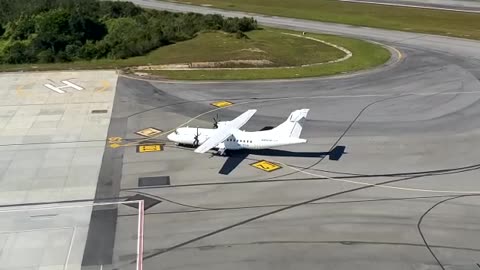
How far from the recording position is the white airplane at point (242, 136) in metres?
56.2

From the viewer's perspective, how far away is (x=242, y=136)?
57844 mm

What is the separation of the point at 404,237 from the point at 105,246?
2316 cm

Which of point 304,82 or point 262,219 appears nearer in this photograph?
point 262,219

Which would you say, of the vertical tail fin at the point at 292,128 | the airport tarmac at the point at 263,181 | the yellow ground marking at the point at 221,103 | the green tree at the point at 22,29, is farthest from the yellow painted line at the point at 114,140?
the green tree at the point at 22,29

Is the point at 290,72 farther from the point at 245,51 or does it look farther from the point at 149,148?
the point at 149,148

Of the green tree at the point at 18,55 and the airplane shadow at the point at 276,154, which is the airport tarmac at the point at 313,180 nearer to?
the airplane shadow at the point at 276,154

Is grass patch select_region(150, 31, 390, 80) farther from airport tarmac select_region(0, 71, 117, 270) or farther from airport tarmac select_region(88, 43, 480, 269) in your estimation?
airport tarmac select_region(0, 71, 117, 270)

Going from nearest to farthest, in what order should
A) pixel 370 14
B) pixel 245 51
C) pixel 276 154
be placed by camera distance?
pixel 276 154 → pixel 245 51 → pixel 370 14

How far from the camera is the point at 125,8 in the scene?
134m

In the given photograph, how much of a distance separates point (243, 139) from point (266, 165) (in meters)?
3.63

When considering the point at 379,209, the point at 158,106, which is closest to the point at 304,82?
the point at 158,106

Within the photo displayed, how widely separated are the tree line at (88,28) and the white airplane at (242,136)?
45.4 m

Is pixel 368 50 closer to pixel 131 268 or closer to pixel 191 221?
pixel 191 221

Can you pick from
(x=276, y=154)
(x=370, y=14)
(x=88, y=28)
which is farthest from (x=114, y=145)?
(x=370, y=14)
